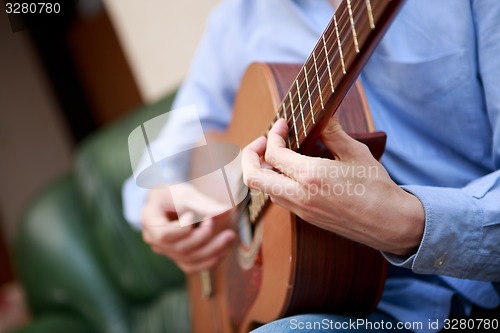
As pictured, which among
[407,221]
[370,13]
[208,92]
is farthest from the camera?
[208,92]

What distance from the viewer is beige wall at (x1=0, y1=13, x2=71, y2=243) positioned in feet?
7.68

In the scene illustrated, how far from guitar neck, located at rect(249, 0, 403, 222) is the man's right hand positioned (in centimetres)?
29

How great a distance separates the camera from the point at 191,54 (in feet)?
4.54

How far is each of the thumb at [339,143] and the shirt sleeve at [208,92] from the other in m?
0.36

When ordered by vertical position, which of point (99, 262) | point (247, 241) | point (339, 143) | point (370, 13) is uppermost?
point (370, 13)

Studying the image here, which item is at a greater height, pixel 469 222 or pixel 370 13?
pixel 370 13

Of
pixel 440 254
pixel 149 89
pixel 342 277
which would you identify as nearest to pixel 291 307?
pixel 342 277

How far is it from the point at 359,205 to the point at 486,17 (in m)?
0.25

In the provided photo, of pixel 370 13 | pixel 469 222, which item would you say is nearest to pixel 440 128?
pixel 469 222

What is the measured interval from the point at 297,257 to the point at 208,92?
0.39 metres

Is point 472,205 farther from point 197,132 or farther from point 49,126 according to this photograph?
point 49,126

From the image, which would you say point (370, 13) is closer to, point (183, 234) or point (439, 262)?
point (439, 262)

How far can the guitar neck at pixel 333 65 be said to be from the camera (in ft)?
1.51

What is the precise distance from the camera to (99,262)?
1328mm
